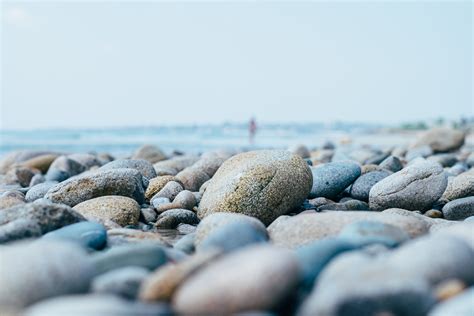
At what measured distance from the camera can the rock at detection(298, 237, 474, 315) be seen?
2.68 m

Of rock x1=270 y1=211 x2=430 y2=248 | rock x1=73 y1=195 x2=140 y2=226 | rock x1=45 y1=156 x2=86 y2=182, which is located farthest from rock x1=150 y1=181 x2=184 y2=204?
rock x1=45 y1=156 x2=86 y2=182

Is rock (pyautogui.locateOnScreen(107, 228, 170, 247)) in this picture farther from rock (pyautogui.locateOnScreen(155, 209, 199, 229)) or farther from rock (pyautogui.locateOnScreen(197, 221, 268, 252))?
rock (pyautogui.locateOnScreen(155, 209, 199, 229))

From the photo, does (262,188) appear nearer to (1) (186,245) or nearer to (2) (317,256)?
(1) (186,245)

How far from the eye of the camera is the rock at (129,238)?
4.57 metres

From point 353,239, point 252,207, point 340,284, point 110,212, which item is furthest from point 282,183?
point 340,284

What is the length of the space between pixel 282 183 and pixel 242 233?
231 cm

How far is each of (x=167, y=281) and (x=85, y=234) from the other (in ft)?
5.36

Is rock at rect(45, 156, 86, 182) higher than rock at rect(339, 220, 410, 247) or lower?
lower

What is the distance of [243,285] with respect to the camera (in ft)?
8.64

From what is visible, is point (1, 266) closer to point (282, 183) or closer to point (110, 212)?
point (110, 212)

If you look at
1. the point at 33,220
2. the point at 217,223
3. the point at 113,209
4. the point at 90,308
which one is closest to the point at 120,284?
the point at 90,308

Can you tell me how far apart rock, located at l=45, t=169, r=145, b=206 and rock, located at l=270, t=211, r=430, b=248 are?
2.51 meters

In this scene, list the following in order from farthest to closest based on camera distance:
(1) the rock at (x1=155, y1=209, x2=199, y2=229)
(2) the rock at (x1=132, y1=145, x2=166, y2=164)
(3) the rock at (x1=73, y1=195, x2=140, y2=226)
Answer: (2) the rock at (x1=132, y1=145, x2=166, y2=164) < (1) the rock at (x1=155, y1=209, x2=199, y2=229) < (3) the rock at (x1=73, y1=195, x2=140, y2=226)

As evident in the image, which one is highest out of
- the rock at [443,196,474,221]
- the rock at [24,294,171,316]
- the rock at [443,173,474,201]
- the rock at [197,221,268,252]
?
the rock at [197,221,268,252]
